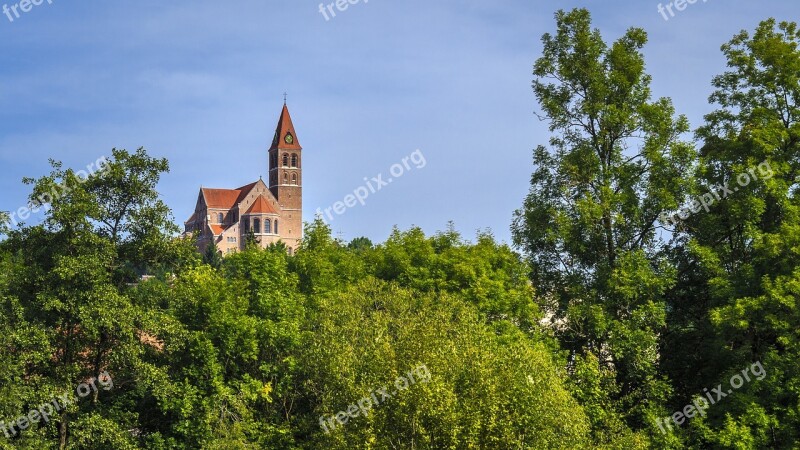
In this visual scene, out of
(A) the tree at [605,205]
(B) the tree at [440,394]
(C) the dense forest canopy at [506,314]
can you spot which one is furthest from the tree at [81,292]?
(A) the tree at [605,205]

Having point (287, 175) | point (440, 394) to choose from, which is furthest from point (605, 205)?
point (287, 175)

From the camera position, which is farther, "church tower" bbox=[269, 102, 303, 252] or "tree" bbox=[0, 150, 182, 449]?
"church tower" bbox=[269, 102, 303, 252]

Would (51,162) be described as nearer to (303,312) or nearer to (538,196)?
(303,312)

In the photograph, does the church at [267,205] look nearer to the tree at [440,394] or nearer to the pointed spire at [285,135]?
the pointed spire at [285,135]

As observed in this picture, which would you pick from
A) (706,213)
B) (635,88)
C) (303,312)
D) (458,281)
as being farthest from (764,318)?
(303,312)

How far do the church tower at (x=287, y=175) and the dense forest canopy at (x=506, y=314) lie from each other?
456 feet

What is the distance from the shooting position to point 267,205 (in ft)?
577

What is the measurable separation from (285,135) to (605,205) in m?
152

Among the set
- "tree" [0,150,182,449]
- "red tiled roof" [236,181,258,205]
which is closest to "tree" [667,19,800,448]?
"tree" [0,150,182,449]

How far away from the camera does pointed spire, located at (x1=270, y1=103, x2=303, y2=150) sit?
18312 cm

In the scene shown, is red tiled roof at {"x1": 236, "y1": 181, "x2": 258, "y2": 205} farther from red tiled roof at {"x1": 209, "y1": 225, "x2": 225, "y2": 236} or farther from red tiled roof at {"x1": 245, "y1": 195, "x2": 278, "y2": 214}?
red tiled roof at {"x1": 209, "y1": 225, "x2": 225, "y2": 236}

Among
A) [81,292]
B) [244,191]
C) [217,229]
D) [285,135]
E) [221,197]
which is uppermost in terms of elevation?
[285,135]

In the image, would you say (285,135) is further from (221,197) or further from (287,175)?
(221,197)

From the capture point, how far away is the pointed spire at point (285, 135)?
183125mm
